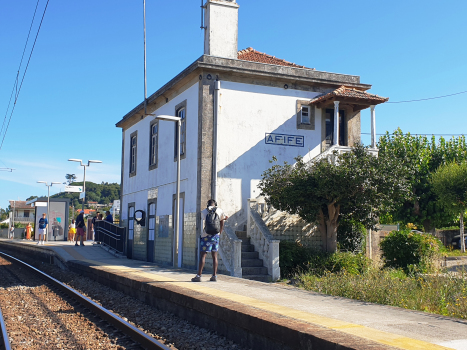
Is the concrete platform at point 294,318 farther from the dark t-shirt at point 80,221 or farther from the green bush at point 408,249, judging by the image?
the dark t-shirt at point 80,221

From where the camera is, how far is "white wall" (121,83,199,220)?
1806cm

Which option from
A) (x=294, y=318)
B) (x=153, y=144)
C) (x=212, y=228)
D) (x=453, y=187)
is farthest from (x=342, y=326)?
(x=453, y=187)

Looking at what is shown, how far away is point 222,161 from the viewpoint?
17.5m

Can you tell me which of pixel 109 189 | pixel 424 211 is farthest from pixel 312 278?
pixel 109 189

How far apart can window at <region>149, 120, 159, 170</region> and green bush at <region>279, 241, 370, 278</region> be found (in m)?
8.36

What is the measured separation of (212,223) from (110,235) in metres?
15.0

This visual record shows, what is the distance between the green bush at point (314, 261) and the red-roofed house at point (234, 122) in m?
1.87

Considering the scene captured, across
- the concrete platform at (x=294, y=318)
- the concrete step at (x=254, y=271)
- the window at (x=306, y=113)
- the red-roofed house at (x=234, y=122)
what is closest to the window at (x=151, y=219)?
the red-roofed house at (x=234, y=122)

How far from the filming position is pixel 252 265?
611 inches

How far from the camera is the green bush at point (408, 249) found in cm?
1600

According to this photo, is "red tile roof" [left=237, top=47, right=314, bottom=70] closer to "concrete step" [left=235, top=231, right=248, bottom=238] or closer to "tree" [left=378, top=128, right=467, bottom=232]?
"concrete step" [left=235, top=231, right=248, bottom=238]

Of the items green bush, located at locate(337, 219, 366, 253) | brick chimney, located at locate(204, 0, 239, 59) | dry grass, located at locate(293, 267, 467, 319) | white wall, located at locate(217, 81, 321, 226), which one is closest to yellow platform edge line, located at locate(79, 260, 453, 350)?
dry grass, located at locate(293, 267, 467, 319)

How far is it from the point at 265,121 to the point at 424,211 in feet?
85.5

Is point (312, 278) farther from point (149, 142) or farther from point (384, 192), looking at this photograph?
point (149, 142)
